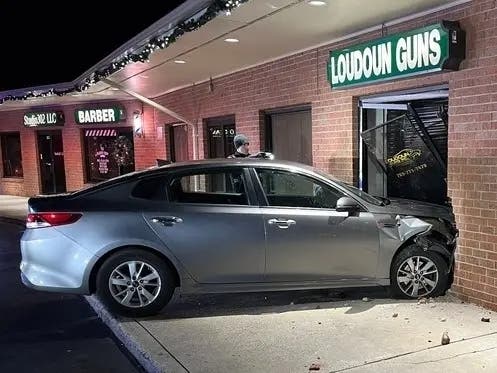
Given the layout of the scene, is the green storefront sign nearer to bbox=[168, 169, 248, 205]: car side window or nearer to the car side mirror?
bbox=[168, 169, 248, 205]: car side window

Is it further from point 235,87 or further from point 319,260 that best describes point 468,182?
point 235,87

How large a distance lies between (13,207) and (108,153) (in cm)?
320

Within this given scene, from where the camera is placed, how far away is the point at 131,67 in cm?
896

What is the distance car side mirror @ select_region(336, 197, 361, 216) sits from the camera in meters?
5.18

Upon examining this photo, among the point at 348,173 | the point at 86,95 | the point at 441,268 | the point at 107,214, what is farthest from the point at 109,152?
the point at 441,268

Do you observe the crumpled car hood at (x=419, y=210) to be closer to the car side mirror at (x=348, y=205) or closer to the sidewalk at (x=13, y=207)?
the car side mirror at (x=348, y=205)

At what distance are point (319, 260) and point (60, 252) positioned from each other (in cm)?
258

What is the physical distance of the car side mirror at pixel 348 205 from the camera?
17.0ft

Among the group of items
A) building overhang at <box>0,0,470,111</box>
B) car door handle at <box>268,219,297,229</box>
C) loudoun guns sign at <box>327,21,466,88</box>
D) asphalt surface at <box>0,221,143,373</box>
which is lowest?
asphalt surface at <box>0,221,143,373</box>

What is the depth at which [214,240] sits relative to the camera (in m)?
5.11

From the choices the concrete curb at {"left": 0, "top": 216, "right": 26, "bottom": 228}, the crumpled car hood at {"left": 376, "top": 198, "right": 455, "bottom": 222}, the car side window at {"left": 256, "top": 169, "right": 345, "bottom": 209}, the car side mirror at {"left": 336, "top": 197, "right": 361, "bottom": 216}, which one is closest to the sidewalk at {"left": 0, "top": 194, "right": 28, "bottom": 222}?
the concrete curb at {"left": 0, "top": 216, "right": 26, "bottom": 228}

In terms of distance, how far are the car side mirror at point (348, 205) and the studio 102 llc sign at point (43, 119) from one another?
1372cm

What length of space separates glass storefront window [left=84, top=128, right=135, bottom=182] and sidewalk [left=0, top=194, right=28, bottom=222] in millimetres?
2311

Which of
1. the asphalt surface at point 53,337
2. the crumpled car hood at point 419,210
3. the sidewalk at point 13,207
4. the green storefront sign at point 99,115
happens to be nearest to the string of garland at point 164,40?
the crumpled car hood at point 419,210
